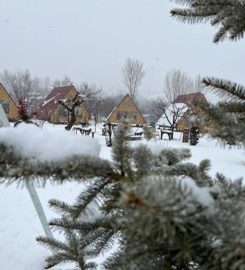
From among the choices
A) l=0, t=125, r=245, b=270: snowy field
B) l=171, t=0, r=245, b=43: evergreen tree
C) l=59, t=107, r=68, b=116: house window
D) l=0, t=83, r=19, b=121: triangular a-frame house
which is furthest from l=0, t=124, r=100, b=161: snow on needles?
l=59, t=107, r=68, b=116: house window

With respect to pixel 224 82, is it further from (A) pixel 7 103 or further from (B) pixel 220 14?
(A) pixel 7 103

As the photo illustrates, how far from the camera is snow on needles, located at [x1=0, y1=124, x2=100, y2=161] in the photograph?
70 cm

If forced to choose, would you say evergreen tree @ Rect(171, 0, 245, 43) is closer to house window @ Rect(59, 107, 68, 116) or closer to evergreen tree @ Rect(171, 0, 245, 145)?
evergreen tree @ Rect(171, 0, 245, 145)

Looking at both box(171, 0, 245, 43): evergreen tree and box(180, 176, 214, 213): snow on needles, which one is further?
box(171, 0, 245, 43): evergreen tree

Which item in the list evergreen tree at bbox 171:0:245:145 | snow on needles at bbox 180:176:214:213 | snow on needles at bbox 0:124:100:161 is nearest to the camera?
snow on needles at bbox 180:176:214:213

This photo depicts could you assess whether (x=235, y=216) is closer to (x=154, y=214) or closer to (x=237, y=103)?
(x=154, y=214)

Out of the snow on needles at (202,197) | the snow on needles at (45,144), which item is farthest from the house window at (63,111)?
the snow on needles at (202,197)

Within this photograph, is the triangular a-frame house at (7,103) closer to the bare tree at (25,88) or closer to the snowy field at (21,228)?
the bare tree at (25,88)

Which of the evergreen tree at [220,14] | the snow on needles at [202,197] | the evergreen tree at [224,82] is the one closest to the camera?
the snow on needles at [202,197]

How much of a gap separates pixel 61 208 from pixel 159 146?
47 centimetres

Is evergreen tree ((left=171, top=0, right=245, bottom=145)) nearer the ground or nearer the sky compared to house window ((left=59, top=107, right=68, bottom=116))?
nearer the sky

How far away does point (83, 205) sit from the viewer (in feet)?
2.38

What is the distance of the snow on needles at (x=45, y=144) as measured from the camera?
2.31 ft

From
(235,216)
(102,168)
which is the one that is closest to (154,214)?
(235,216)
